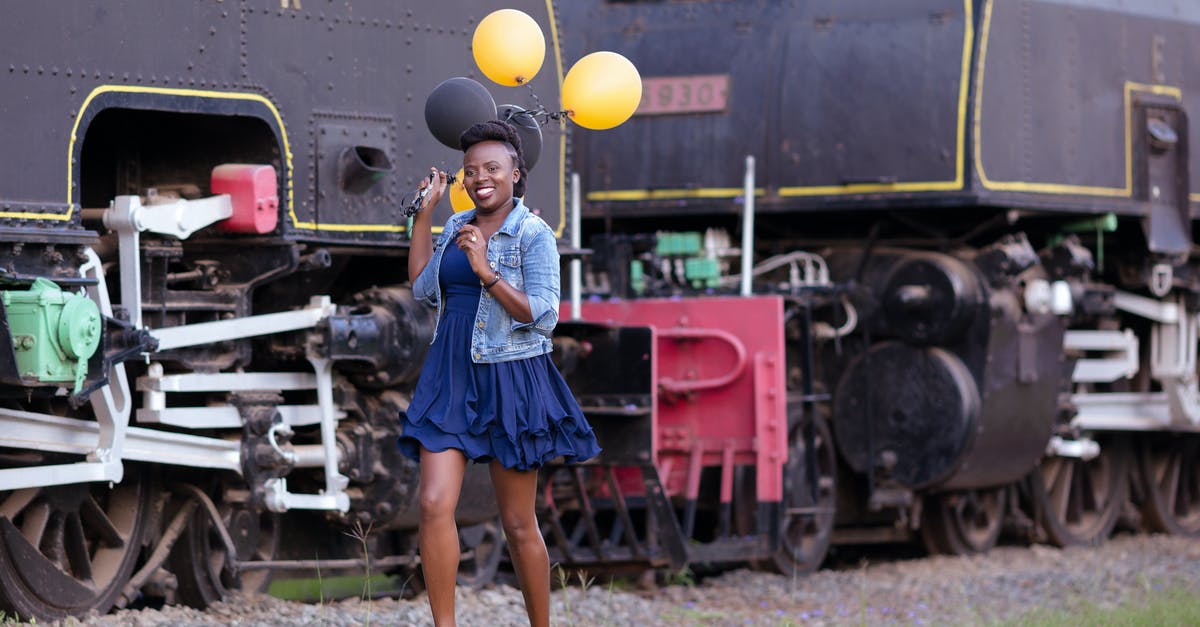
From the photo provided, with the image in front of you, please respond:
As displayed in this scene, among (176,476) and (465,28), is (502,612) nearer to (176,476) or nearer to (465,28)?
(176,476)

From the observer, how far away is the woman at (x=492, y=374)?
5.67m

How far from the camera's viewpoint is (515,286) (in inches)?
230

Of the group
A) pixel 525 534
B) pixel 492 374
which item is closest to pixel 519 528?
pixel 525 534

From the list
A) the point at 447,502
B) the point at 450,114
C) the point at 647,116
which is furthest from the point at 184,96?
the point at 647,116

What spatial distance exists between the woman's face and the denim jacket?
0.27 ft

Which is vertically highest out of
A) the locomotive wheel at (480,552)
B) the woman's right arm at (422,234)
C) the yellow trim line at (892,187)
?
the yellow trim line at (892,187)

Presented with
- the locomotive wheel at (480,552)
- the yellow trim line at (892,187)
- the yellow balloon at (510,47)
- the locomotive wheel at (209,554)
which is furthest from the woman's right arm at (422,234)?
the yellow trim line at (892,187)

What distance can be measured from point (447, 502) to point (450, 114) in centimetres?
132

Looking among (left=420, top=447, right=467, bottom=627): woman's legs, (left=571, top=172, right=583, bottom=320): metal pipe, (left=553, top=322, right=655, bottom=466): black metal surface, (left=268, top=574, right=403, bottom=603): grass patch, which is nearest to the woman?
(left=420, top=447, right=467, bottom=627): woman's legs

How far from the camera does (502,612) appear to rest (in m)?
7.93

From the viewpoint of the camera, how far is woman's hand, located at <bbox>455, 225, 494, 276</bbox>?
5.64 m

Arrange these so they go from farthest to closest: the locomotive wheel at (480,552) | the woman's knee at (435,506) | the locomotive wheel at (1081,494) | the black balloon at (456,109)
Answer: the locomotive wheel at (1081,494) < the locomotive wheel at (480,552) < the black balloon at (456,109) < the woman's knee at (435,506)

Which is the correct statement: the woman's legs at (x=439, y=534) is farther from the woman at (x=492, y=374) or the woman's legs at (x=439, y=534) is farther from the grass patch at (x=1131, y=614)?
the grass patch at (x=1131, y=614)

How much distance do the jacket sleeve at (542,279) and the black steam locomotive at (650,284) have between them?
0.98 meters
